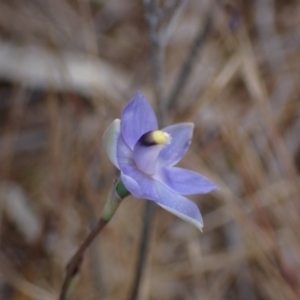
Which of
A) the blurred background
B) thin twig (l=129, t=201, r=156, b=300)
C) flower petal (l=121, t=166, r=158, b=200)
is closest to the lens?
flower petal (l=121, t=166, r=158, b=200)

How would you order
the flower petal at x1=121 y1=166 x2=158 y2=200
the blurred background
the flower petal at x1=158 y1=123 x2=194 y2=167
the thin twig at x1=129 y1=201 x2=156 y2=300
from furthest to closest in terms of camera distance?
the blurred background < the thin twig at x1=129 y1=201 x2=156 y2=300 < the flower petal at x1=158 y1=123 x2=194 y2=167 < the flower petal at x1=121 y1=166 x2=158 y2=200

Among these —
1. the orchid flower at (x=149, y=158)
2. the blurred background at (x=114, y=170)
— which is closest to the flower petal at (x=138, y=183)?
the orchid flower at (x=149, y=158)

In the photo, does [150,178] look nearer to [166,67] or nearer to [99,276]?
[99,276]

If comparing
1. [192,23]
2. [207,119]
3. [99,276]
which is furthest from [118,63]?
[99,276]

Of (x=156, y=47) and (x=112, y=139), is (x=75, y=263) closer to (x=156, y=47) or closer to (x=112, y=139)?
(x=112, y=139)

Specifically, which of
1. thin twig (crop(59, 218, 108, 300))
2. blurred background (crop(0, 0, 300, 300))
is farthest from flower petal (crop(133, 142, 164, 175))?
blurred background (crop(0, 0, 300, 300))

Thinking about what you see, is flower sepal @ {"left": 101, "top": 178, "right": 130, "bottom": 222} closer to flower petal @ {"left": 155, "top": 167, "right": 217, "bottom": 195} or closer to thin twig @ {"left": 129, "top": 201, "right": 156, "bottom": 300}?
flower petal @ {"left": 155, "top": 167, "right": 217, "bottom": 195}
